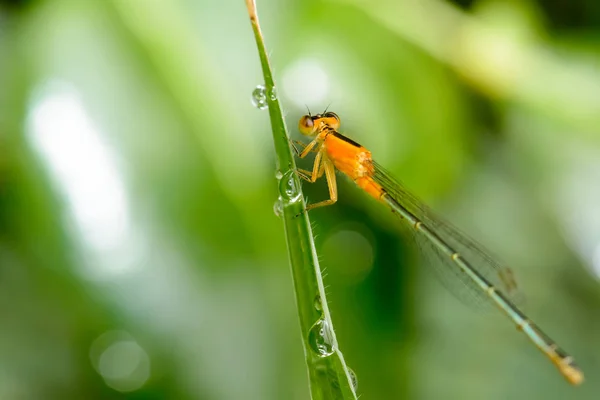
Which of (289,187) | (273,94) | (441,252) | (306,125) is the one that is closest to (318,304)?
(289,187)

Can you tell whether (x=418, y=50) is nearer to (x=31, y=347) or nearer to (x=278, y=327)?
(x=278, y=327)

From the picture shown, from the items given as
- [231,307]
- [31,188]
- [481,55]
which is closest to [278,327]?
[231,307]

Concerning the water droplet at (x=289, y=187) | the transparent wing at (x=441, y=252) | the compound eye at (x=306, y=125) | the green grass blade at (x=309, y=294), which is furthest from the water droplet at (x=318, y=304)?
the transparent wing at (x=441, y=252)

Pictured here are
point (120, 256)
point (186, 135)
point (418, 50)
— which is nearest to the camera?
point (120, 256)

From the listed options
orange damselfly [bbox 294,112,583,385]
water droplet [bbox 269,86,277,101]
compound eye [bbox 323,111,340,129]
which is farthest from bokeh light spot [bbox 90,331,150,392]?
water droplet [bbox 269,86,277,101]

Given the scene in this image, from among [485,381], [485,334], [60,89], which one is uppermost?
[60,89]

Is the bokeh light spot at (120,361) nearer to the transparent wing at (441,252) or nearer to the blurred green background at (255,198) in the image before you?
the blurred green background at (255,198)
